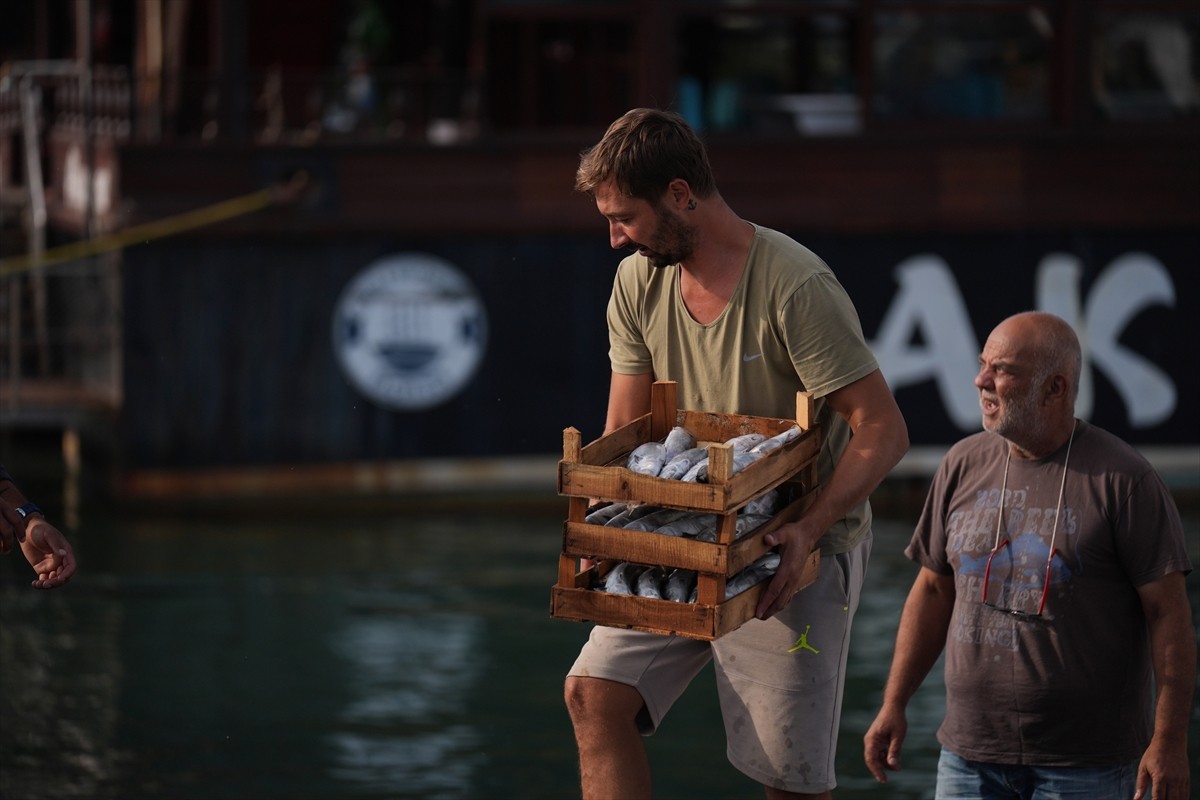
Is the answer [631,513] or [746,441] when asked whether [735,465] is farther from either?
[631,513]

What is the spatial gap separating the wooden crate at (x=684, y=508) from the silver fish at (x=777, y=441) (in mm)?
19

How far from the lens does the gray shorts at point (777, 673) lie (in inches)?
181

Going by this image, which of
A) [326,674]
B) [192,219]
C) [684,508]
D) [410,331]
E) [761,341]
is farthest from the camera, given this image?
[410,331]

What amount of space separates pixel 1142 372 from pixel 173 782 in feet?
28.3

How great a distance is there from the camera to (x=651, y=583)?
14.3 ft

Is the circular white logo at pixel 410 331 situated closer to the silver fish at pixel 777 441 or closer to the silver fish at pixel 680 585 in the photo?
the silver fish at pixel 777 441

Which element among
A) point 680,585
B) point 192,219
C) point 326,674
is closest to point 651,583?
point 680,585

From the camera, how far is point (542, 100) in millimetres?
15469

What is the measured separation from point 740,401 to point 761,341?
0.20 metres

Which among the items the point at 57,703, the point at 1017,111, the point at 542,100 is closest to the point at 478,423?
the point at 542,100

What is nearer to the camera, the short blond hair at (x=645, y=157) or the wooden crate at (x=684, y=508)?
the wooden crate at (x=684, y=508)

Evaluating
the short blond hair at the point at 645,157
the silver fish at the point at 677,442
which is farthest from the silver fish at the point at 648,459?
the short blond hair at the point at 645,157

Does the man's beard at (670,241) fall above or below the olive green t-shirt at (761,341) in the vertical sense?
above

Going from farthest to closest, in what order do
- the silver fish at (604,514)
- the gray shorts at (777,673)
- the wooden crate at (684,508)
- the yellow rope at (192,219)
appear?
the yellow rope at (192,219) → the gray shorts at (777,673) → the silver fish at (604,514) → the wooden crate at (684,508)
